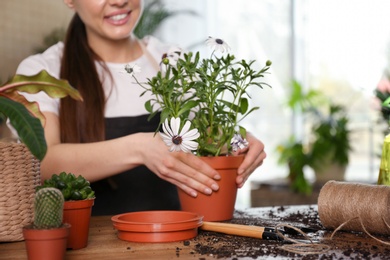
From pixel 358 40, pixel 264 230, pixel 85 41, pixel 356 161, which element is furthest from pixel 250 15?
pixel 264 230

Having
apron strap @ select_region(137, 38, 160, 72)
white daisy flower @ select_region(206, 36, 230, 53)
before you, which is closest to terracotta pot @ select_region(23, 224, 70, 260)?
white daisy flower @ select_region(206, 36, 230, 53)

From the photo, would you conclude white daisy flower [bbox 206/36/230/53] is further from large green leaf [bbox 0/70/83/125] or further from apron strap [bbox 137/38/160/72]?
apron strap [bbox 137/38/160/72]

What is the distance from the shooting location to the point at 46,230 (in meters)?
1.37

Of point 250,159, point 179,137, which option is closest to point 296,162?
point 250,159

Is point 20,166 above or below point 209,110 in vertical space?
below

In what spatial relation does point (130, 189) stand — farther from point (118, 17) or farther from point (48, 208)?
point (48, 208)

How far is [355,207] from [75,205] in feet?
2.39

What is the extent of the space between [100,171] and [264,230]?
0.81 meters

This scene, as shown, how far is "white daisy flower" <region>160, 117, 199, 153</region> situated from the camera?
1.81 meters

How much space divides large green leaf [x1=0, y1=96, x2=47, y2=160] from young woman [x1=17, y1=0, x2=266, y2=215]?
778 mm

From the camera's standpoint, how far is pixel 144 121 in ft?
8.85

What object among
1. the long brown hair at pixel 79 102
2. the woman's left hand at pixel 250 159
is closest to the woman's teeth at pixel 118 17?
the long brown hair at pixel 79 102

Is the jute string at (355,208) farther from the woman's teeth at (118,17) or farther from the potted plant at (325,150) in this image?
the potted plant at (325,150)

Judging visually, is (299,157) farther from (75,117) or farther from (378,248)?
(378,248)
